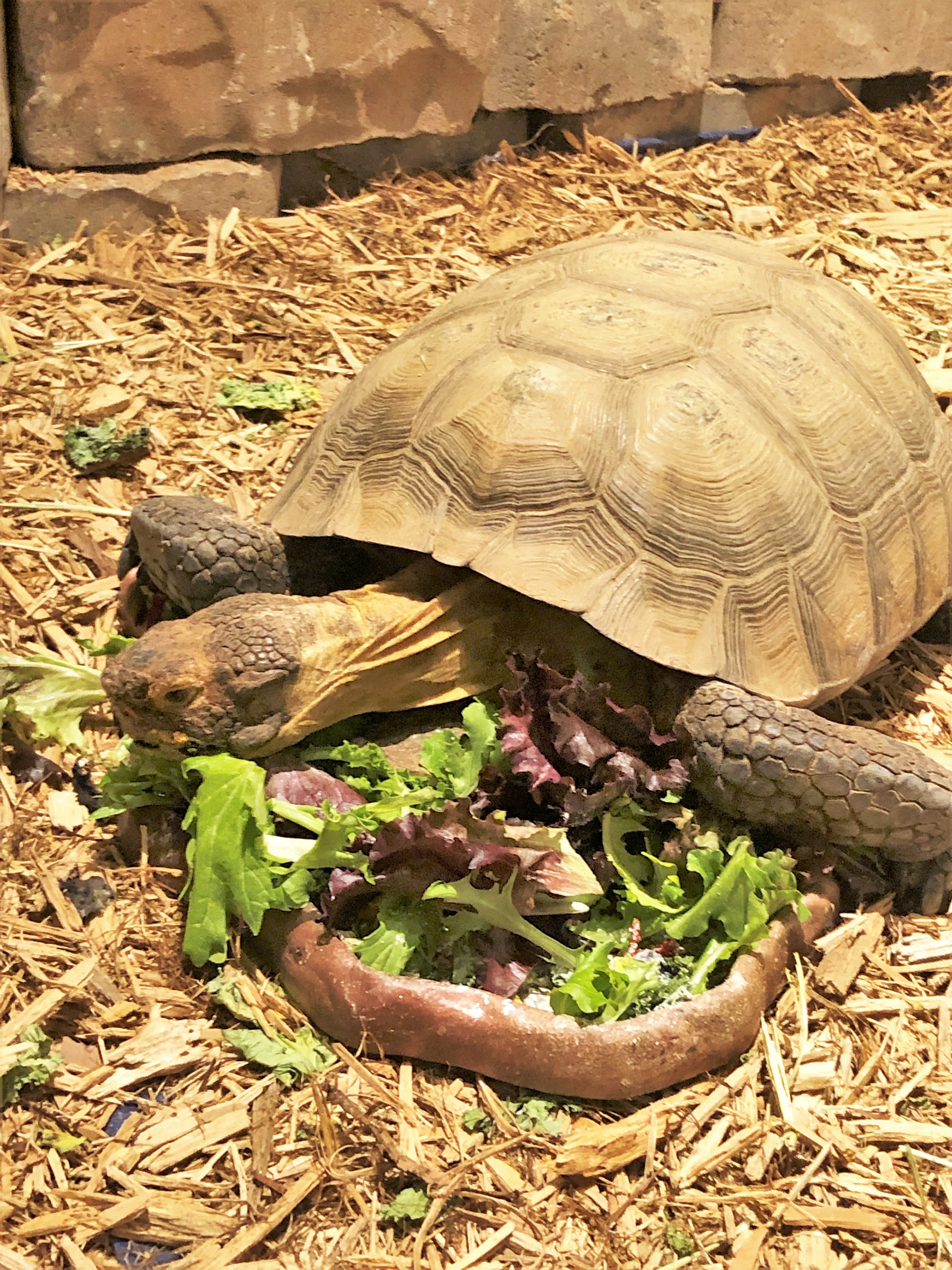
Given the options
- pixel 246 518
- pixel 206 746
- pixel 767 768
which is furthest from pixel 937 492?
pixel 206 746

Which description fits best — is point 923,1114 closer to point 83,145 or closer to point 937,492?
point 937,492

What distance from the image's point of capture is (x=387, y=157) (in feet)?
23.1

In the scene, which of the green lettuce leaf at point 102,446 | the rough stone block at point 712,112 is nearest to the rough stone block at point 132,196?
the green lettuce leaf at point 102,446

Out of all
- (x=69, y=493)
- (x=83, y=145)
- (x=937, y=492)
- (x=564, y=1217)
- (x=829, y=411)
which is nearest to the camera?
(x=564, y=1217)

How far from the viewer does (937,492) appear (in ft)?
12.8

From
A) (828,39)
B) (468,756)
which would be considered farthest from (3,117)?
(828,39)

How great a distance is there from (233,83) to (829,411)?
407cm

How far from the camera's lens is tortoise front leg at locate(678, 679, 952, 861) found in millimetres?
3027

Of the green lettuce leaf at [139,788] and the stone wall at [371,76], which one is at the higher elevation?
the stone wall at [371,76]

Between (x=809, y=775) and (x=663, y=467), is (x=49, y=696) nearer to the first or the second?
(x=663, y=467)

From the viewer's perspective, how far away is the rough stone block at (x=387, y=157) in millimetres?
6750

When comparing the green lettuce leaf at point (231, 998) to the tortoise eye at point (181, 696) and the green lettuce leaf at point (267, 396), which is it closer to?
the tortoise eye at point (181, 696)

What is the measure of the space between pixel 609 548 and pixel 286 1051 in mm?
1546

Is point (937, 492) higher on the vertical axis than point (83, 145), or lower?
lower
